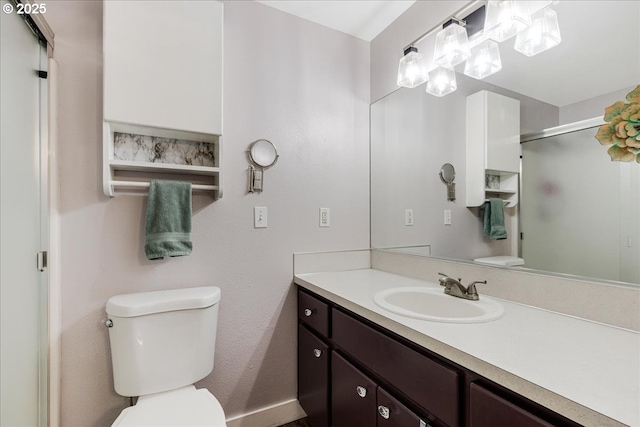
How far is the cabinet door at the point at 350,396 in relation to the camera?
106 cm

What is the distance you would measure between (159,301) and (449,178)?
1.50 m

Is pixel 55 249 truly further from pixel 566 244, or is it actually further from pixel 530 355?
pixel 566 244

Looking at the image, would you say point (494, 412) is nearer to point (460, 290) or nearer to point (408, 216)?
point (460, 290)

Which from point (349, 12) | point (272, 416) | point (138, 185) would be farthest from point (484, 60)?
point (272, 416)

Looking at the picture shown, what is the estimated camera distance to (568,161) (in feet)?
3.44

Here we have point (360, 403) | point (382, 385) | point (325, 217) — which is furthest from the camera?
point (325, 217)

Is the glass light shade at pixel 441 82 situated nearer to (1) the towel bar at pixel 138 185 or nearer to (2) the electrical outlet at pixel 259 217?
(2) the electrical outlet at pixel 259 217

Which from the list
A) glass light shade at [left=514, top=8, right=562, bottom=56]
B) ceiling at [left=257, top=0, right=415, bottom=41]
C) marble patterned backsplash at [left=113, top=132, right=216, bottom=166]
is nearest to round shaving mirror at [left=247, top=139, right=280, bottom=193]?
marble patterned backsplash at [left=113, top=132, right=216, bottom=166]

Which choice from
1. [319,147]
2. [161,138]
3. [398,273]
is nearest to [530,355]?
[398,273]

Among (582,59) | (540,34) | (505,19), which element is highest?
(505,19)

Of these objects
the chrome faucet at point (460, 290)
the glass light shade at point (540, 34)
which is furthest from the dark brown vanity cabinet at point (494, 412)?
the glass light shade at point (540, 34)

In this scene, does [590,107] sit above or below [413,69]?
below

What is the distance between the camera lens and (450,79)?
1.50 meters

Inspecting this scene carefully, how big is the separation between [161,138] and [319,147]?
0.86 metres
